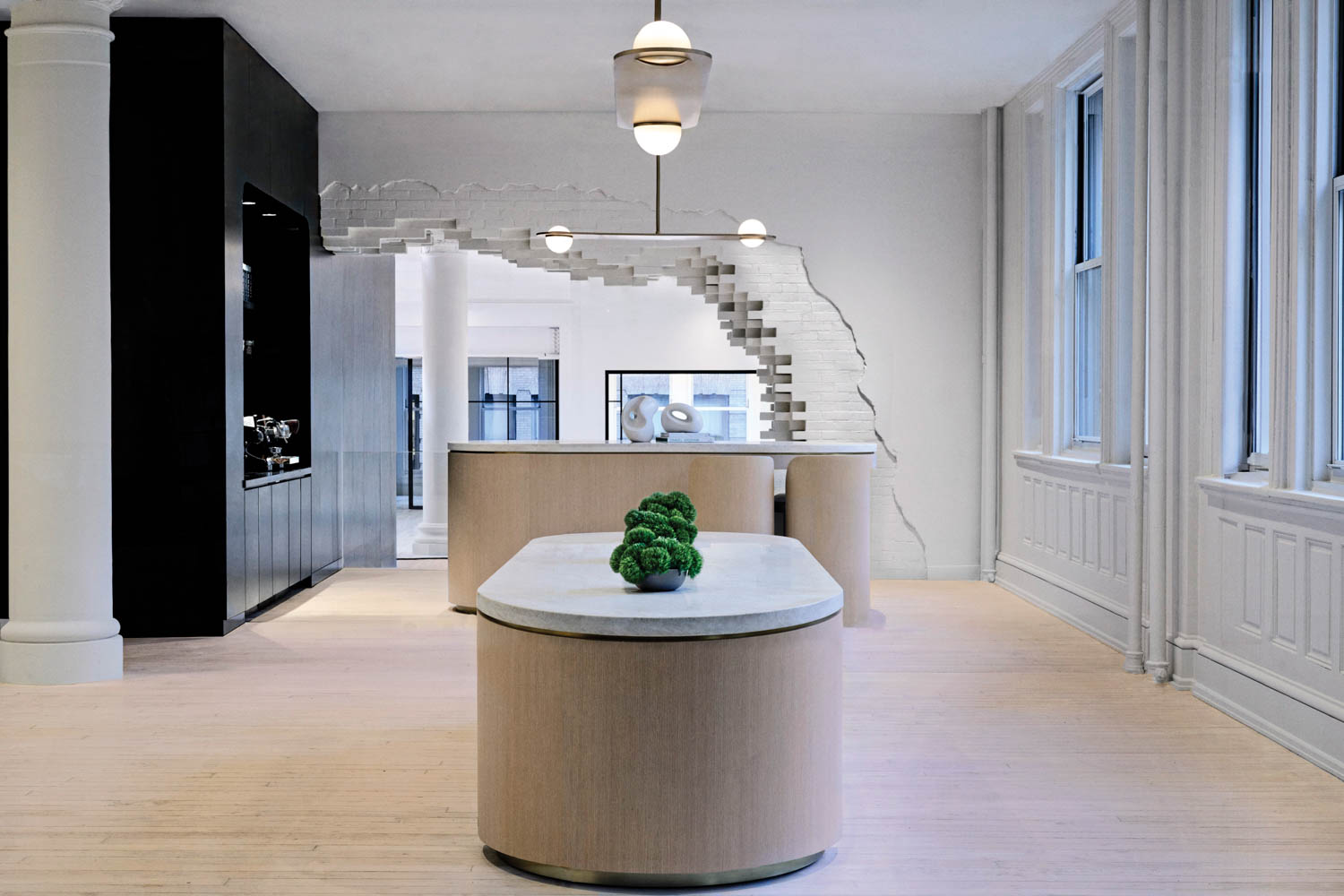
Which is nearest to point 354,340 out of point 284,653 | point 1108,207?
→ point 284,653

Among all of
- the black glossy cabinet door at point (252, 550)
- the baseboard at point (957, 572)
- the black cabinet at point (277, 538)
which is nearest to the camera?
the black glossy cabinet door at point (252, 550)

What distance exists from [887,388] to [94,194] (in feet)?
15.9

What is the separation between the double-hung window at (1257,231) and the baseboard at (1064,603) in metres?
1.41

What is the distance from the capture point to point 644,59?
365 cm

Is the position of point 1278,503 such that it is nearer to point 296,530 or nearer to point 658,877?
point 658,877

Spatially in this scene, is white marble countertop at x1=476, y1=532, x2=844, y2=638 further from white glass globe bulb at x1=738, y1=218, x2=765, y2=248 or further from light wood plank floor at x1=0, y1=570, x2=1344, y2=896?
white glass globe bulb at x1=738, y1=218, x2=765, y2=248

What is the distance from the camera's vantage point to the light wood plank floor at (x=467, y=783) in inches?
113

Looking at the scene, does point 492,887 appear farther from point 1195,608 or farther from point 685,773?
point 1195,608

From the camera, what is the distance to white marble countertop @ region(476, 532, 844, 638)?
8.27ft

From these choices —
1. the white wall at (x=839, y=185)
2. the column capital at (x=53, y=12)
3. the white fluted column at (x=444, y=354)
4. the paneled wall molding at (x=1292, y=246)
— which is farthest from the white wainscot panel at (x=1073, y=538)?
the column capital at (x=53, y=12)

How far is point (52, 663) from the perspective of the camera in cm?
489

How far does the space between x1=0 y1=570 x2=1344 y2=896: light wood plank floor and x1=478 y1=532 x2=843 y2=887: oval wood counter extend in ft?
0.63

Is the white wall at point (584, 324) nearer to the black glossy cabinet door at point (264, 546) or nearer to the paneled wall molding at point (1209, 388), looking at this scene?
the paneled wall molding at point (1209, 388)

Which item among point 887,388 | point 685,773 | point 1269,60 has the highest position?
point 1269,60
